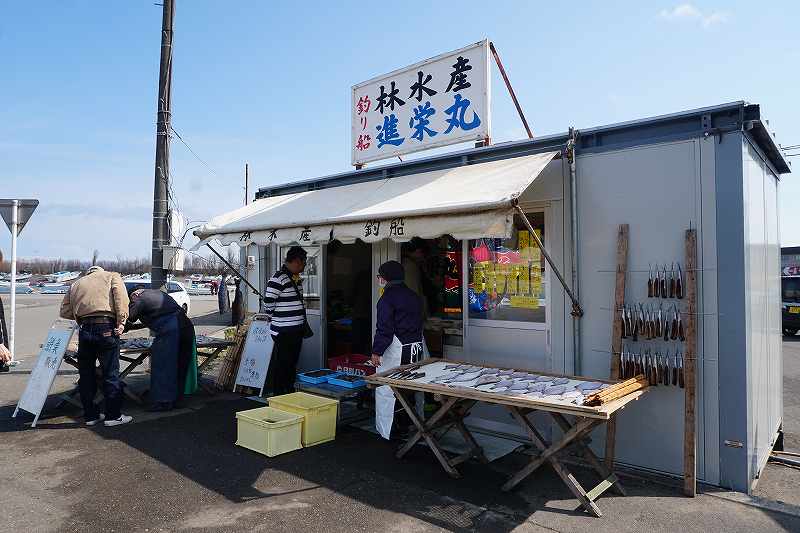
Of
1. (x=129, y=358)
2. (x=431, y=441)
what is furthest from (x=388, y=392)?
(x=129, y=358)

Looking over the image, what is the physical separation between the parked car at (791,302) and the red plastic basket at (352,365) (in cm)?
1288

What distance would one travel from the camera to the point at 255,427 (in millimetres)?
4703

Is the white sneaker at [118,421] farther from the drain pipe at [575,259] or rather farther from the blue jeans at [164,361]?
the drain pipe at [575,259]

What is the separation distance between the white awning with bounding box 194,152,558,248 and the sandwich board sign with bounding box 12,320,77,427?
178 cm

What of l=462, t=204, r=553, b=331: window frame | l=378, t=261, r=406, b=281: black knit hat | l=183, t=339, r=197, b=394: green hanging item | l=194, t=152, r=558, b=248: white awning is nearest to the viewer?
l=194, t=152, r=558, b=248: white awning

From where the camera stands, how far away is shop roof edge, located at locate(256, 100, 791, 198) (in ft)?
12.9

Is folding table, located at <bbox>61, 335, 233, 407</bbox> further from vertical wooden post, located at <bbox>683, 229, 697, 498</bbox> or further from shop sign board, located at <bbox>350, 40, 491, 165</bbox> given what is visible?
vertical wooden post, located at <bbox>683, 229, 697, 498</bbox>

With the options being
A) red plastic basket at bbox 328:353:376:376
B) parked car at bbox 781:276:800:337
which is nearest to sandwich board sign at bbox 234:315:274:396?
red plastic basket at bbox 328:353:376:376

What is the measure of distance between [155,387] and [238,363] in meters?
1.34

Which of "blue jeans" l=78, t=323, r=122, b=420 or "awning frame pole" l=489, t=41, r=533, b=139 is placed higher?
"awning frame pole" l=489, t=41, r=533, b=139

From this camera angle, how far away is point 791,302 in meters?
14.2

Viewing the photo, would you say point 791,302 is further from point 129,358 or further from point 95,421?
point 95,421

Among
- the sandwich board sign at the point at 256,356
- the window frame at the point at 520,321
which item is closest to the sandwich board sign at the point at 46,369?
the sandwich board sign at the point at 256,356

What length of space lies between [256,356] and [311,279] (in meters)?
1.25
